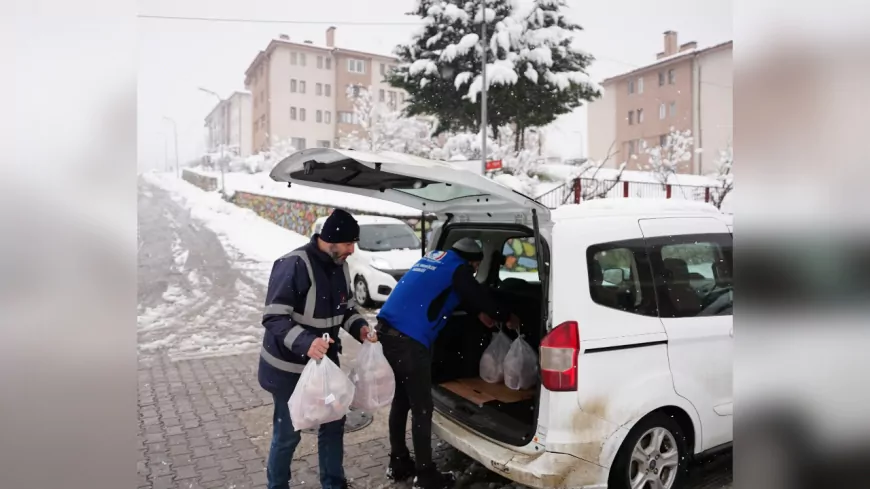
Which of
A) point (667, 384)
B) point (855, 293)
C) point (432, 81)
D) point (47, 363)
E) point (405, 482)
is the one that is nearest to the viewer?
point (855, 293)

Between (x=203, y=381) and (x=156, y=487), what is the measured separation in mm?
2203

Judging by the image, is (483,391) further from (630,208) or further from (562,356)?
(630,208)

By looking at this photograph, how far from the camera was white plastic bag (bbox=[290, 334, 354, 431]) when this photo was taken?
2.60 metres

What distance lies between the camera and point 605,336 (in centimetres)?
255

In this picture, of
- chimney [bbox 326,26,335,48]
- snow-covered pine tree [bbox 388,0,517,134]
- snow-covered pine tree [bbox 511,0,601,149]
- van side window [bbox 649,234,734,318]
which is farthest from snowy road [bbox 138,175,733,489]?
chimney [bbox 326,26,335,48]

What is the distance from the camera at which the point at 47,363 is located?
91 cm

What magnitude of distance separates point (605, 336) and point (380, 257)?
7.59m

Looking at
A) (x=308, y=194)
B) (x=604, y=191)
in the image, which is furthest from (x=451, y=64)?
(x=308, y=194)

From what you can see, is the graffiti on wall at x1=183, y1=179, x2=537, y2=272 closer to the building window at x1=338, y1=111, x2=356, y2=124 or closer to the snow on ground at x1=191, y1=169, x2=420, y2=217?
the snow on ground at x1=191, y1=169, x2=420, y2=217

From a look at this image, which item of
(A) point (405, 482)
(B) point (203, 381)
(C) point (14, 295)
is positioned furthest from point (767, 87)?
(B) point (203, 381)

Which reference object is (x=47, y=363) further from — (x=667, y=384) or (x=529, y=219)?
(x=667, y=384)

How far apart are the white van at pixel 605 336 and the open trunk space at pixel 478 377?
2 cm

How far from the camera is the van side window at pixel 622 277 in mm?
2646

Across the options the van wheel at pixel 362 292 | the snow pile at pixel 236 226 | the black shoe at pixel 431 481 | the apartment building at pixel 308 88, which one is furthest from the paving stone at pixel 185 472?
the apartment building at pixel 308 88
